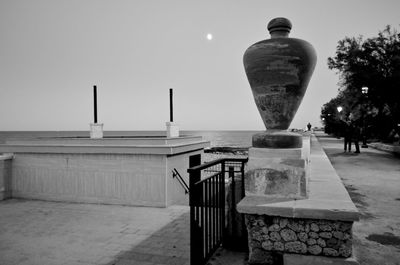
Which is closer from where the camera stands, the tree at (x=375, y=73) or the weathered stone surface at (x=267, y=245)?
the weathered stone surface at (x=267, y=245)

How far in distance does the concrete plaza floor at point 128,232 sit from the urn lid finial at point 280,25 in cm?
323

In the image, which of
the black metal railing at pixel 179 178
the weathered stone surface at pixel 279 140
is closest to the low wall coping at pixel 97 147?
the black metal railing at pixel 179 178

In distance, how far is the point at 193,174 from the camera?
321cm

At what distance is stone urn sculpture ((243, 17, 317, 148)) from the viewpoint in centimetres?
353

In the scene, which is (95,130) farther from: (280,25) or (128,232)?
(280,25)

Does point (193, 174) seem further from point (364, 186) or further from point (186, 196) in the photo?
point (186, 196)

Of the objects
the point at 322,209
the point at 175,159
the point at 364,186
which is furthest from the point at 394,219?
the point at 175,159

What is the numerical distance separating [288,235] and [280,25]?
9.02 ft

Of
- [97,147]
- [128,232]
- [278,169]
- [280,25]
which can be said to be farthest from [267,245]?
[97,147]

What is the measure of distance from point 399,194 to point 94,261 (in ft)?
25.6

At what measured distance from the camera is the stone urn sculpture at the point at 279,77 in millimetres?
3527

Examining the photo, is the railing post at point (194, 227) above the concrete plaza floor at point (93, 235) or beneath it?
above

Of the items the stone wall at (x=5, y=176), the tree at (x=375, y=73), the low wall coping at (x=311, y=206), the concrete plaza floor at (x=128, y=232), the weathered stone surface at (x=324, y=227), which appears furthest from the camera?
the tree at (x=375, y=73)

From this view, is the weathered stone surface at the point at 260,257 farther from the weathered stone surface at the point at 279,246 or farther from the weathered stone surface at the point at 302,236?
the weathered stone surface at the point at 302,236
